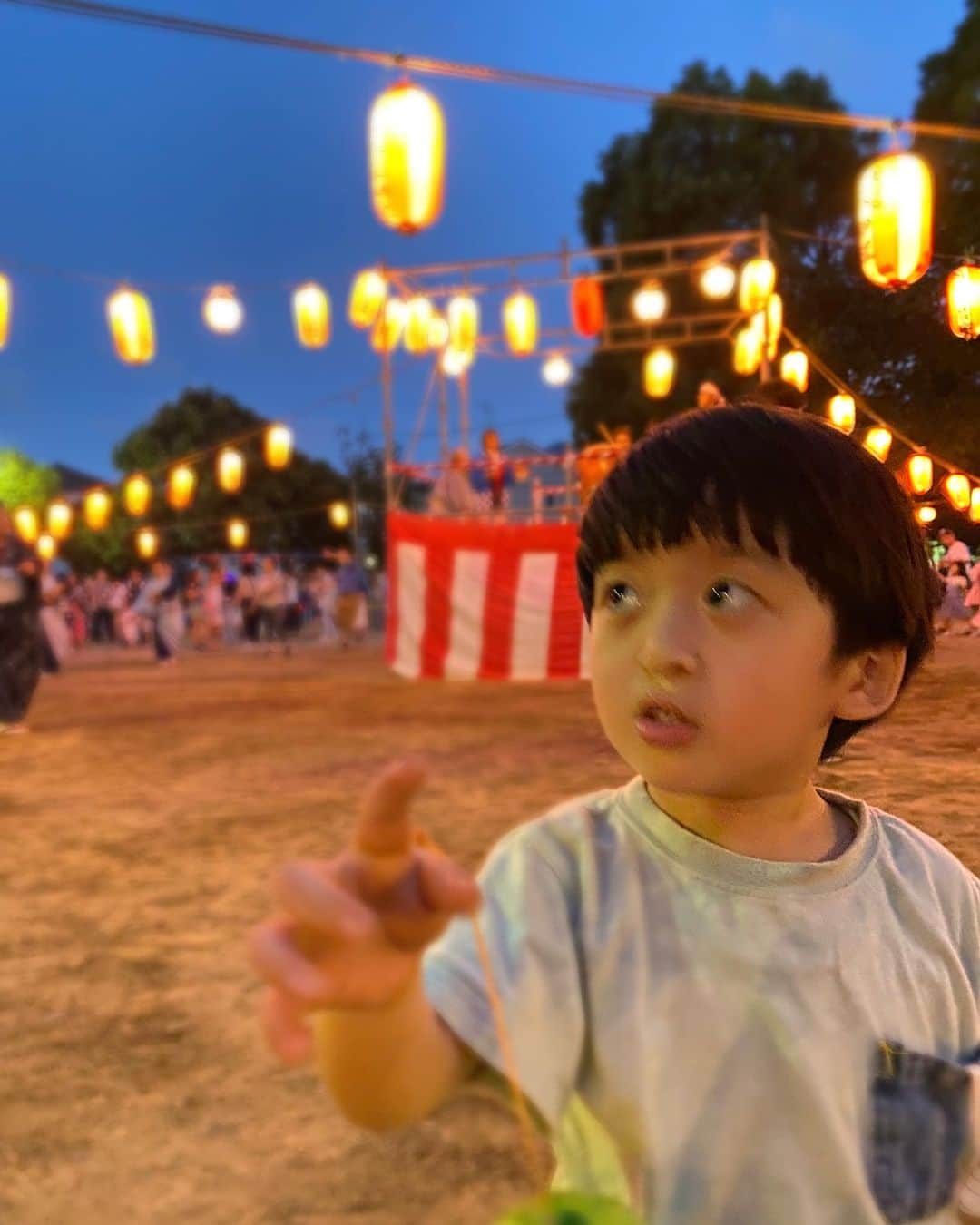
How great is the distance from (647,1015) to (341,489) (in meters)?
21.3

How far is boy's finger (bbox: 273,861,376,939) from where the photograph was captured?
0.44m

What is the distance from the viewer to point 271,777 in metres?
4.46

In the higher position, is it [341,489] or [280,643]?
[341,489]

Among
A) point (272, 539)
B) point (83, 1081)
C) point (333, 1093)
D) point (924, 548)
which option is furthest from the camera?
point (272, 539)

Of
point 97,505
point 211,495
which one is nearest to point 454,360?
point 97,505

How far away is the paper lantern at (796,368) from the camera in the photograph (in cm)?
125

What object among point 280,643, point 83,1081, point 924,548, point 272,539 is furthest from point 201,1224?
point 272,539

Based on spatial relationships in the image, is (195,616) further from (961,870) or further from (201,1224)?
(961,870)

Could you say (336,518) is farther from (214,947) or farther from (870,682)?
(870,682)

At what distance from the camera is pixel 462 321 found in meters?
9.78

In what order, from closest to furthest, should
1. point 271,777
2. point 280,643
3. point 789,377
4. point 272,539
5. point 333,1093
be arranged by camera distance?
1. point 333,1093
2. point 789,377
3. point 271,777
4. point 280,643
5. point 272,539

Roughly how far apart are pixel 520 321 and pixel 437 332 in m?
0.85

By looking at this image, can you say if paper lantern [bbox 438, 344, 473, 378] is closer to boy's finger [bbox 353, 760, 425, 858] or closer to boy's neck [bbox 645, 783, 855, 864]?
boy's neck [bbox 645, 783, 855, 864]

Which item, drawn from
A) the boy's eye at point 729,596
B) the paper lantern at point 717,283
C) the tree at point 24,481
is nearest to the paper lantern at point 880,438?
the boy's eye at point 729,596
